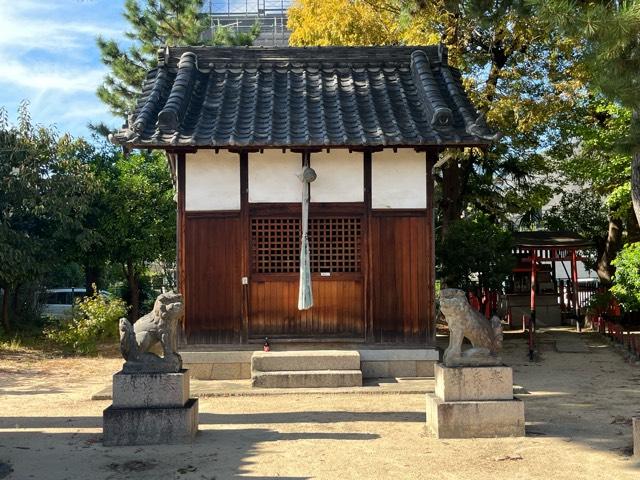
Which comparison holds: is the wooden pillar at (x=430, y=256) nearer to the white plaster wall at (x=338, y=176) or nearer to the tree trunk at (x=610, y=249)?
the white plaster wall at (x=338, y=176)

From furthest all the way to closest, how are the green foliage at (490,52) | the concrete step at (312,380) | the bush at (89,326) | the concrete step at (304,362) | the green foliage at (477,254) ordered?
the green foliage at (477,254) → the green foliage at (490,52) → the bush at (89,326) → the concrete step at (304,362) → the concrete step at (312,380)

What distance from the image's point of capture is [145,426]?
7.83 m

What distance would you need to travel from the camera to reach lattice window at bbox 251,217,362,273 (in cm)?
1180

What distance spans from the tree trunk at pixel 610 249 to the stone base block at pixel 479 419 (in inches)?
652

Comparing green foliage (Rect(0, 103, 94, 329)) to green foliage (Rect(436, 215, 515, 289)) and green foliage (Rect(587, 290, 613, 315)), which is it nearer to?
green foliage (Rect(436, 215, 515, 289))

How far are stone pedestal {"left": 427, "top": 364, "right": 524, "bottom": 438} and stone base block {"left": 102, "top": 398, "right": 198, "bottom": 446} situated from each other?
289 cm

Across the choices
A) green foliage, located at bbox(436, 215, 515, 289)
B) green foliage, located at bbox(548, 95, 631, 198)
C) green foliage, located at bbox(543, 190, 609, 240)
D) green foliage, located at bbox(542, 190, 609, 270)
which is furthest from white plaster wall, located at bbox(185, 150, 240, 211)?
green foliage, located at bbox(543, 190, 609, 240)

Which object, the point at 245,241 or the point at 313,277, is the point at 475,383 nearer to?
the point at 313,277

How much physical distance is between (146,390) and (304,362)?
152 inches

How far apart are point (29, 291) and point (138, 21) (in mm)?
10344

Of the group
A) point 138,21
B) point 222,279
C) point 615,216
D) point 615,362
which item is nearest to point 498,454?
point 222,279

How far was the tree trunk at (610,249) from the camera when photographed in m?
22.9

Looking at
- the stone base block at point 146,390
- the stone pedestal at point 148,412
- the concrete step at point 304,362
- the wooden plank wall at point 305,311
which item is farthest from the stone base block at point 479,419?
the wooden plank wall at point 305,311

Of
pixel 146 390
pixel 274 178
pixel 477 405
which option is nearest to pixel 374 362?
pixel 274 178
